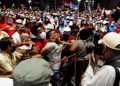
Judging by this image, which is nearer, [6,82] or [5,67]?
[6,82]

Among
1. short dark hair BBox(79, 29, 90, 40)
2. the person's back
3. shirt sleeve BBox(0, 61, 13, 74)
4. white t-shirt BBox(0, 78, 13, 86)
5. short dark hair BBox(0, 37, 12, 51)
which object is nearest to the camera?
the person's back

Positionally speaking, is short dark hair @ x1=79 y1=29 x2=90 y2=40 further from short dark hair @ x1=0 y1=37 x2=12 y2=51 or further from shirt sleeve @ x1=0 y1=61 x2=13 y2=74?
shirt sleeve @ x1=0 y1=61 x2=13 y2=74

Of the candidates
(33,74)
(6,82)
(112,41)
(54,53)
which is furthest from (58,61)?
(112,41)

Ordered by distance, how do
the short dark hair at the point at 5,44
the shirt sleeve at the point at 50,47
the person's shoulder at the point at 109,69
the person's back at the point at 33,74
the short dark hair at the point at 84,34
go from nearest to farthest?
the person's shoulder at the point at 109,69
the person's back at the point at 33,74
the short dark hair at the point at 5,44
the shirt sleeve at the point at 50,47
the short dark hair at the point at 84,34

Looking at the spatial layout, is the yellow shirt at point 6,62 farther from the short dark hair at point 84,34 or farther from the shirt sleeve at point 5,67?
the short dark hair at point 84,34

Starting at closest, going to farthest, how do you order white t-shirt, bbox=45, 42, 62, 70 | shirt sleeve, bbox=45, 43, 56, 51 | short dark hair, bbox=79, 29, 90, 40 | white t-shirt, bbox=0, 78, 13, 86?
1. white t-shirt, bbox=0, 78, 13, 86
2. shirt sleeve, bbox=45, 43, 56, 51
3. white t-shirt, bbox=45, 42, 62, 70
4. short dark hair, bbox=79, 29, 90, 40

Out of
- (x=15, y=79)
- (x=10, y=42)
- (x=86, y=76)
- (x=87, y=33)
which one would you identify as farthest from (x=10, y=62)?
(x=87, y=33)

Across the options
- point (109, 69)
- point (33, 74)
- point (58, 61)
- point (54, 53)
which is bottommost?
point (58, 61)

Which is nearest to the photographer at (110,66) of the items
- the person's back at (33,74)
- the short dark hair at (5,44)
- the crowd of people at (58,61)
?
the crowd of people at (58,61)

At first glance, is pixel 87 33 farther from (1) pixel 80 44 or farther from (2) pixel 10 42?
(2) pixel 10 42

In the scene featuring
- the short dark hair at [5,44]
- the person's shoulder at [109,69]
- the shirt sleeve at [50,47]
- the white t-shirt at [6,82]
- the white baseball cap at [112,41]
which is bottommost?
the shirt sleeve at [50,47]

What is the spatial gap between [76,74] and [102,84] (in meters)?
5.58

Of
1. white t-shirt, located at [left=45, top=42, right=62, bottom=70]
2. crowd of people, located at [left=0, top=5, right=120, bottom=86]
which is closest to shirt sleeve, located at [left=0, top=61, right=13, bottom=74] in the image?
crowd of people, located at [left=0, top=5, right=120, bottom=86]

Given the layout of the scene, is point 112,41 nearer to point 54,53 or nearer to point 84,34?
point 54,53
